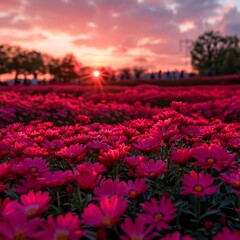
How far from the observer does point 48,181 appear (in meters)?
1.88

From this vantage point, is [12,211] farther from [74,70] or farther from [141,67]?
[141,67]

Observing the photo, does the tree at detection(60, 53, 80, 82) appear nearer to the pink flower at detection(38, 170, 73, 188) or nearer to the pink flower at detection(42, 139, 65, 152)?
the pink flower at detection(42, 139, 65, 152)

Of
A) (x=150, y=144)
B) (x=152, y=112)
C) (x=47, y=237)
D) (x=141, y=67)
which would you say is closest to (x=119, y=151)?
(x=150, y=144)

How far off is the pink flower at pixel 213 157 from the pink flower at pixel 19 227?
0.91 meters

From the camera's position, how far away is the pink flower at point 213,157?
195 centimetres

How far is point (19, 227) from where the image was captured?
1415 mm

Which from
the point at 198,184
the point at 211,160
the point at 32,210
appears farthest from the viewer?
the point at 211,160

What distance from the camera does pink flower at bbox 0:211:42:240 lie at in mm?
1385

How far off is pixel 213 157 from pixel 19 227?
3.53 ft

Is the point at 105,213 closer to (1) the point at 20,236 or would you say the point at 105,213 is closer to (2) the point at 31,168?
(1) the point at 20,236

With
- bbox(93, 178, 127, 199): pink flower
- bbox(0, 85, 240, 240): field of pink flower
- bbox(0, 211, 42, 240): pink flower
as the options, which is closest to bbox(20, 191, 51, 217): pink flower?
bbox(0, 85, 240, 240): field of pink flower

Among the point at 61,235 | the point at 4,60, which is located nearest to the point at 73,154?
the point at 61,235

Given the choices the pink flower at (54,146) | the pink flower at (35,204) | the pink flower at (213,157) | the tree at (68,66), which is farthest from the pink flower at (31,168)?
the tree at (68,66)

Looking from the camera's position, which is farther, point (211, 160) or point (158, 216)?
point (211, 160)
